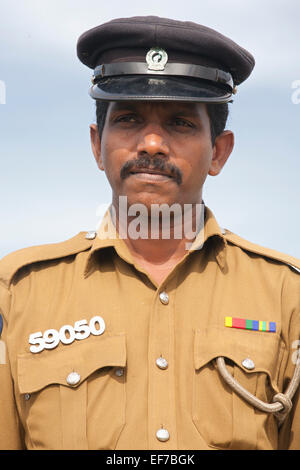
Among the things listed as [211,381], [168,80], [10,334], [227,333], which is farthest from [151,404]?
[168,80]

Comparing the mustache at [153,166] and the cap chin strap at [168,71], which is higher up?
the cap chin strap at [168,71]

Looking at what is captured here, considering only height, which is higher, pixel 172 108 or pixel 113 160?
pixel 172 108

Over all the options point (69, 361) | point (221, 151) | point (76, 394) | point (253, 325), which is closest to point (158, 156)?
point (221, 151)

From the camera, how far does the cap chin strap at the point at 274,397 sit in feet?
10.8

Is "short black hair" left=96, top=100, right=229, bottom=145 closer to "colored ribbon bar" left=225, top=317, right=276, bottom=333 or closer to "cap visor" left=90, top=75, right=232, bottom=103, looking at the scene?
"cap visor" left=90, top=75, right=232, bottom=103

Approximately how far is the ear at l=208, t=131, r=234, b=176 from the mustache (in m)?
0.49

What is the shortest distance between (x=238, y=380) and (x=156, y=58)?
1784mm

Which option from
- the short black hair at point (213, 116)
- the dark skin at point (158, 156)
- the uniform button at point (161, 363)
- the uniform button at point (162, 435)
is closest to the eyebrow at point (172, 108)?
the dark skin at point (158, 156)

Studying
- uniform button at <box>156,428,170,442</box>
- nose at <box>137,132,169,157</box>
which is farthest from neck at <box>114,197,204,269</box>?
uniform button at <box>156,428,170,442</box>

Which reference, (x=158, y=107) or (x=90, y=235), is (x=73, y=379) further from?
(x=158, y=107)

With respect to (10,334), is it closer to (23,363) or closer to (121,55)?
(23,363)

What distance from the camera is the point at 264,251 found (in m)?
3.77

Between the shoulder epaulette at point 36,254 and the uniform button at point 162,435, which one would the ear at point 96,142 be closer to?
the shoulder epaulette at point 36,254

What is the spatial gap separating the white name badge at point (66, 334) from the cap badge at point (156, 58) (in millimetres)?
1393
